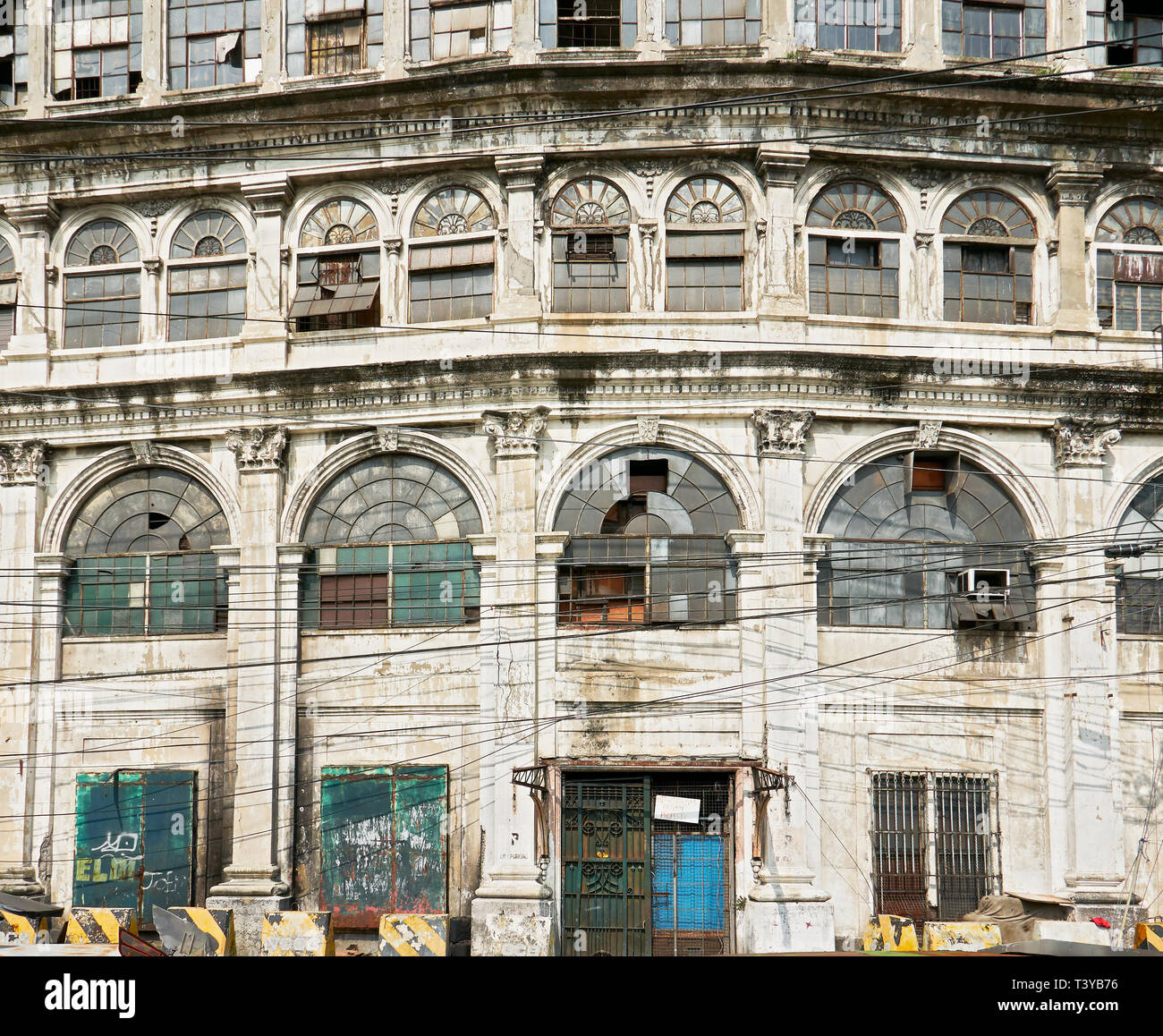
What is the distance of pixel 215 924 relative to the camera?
696 inches

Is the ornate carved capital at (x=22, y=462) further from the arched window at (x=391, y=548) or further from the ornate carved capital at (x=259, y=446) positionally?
the arched window at (x=391, y=548)

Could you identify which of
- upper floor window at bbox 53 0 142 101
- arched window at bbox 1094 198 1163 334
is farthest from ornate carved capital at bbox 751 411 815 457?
upper floor window at bbox 53 0 142 101

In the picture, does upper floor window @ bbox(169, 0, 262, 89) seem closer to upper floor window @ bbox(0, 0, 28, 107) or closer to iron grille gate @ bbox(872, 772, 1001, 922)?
upper floor window @ bbox(0, 0, 28, 107)

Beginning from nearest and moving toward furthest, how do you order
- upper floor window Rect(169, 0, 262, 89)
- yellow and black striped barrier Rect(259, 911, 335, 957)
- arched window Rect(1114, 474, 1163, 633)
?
yellow and black striped barrier Rect(259, 911, 335, 957) < arched window Rect(1114, 474, 1163, 633) < upper floor window Rect(169, 0, 262, 89)

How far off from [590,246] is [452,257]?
224 cm

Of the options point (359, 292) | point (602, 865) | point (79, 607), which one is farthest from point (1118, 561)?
point (79, 607)

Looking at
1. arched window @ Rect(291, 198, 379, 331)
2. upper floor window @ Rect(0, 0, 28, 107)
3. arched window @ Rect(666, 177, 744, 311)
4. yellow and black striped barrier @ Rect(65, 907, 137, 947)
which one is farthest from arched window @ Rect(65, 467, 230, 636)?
arched window @ Rect(666, 177, 744, 311)

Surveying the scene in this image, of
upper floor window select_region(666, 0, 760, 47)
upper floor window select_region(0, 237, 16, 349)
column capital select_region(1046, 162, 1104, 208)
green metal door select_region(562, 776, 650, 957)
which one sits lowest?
green metal door select_region(562, 776, 650, 957)

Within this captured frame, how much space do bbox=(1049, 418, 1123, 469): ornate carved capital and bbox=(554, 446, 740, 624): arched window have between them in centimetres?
520

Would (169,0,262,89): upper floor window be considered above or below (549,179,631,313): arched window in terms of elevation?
above

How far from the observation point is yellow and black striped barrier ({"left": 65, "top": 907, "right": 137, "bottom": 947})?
59.9ft

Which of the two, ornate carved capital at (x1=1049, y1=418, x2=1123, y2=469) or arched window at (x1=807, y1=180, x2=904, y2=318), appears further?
arched window at (x1=807, y1=180, x2=904, y2=318)

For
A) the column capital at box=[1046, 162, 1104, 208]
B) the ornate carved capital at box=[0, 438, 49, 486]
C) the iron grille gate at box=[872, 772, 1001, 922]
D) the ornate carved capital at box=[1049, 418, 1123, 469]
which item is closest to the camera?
the iron grille gate at box=[872, 772, 1001, 922]
